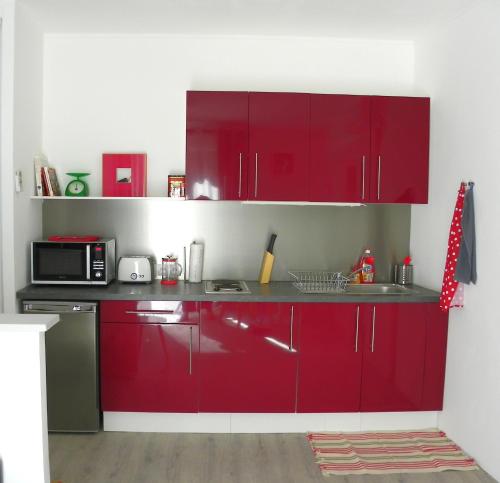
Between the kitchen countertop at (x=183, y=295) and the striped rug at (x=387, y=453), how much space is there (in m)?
0.86

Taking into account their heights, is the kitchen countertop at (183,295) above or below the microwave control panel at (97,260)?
below

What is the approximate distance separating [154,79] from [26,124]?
911 mm

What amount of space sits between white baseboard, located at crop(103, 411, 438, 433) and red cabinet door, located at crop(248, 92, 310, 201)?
1407 mm

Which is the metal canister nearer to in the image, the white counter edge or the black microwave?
the black microwave

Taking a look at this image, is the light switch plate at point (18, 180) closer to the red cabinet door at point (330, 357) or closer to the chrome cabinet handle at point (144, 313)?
the chrome cabinet handle at point (144, 313)

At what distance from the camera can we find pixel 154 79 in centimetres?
364

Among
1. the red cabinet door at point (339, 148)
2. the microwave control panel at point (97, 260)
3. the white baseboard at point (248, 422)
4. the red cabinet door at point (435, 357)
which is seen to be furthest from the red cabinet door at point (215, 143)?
the red cabinet door at point (435, 357)

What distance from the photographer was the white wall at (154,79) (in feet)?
11.9

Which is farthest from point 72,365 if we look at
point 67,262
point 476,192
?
point 476,192

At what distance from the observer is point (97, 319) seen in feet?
10.3

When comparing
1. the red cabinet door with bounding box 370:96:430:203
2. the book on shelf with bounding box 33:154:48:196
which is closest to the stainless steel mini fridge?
the book on shelf with bounding box 33:154:48:196

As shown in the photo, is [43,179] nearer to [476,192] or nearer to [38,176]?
[38,176]

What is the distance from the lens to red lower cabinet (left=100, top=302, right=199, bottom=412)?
3.15 meters

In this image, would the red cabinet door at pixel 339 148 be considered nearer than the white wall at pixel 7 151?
No
